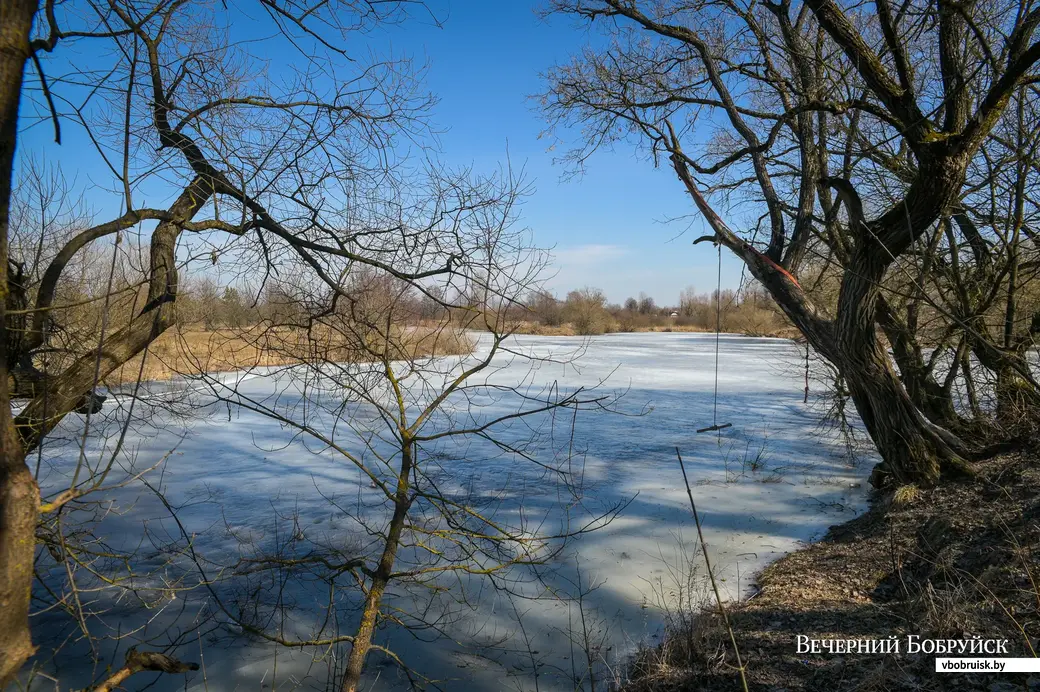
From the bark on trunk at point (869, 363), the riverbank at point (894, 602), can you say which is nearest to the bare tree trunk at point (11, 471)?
the riverbank at point (894, 602)

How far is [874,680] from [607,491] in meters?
4.34

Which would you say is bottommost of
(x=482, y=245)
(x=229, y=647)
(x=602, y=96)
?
(x=229, y=647)

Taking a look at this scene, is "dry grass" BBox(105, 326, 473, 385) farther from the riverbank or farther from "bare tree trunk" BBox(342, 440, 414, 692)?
the riverbank

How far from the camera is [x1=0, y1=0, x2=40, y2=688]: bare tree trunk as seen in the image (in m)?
1.77

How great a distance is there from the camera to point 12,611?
1.89 metres

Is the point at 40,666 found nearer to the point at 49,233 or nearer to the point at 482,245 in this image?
the point at 49,233

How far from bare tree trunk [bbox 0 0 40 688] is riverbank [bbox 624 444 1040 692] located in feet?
9.09

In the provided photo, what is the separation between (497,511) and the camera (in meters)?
6.02

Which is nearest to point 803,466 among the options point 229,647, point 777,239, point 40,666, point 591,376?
point 777,239

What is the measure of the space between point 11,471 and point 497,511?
14.7 ft

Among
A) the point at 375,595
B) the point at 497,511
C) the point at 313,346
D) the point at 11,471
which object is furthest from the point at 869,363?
the point at 11,471

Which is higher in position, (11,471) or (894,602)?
(11,471)

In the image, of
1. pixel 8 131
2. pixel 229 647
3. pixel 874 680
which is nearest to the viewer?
pixel 8 131

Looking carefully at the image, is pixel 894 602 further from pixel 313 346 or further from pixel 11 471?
pixel 11 471
